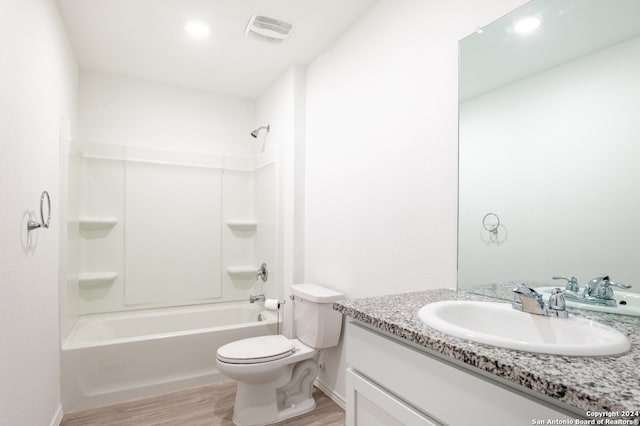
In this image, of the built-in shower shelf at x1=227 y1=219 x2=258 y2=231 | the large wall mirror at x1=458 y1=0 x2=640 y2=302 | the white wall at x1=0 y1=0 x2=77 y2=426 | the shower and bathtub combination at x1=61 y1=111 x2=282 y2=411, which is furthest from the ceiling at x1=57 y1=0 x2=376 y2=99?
the built-in shower shelf at x1=227 y1=219 x2=258 y2=231

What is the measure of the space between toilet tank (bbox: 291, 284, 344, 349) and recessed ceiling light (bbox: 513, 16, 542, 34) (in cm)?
173

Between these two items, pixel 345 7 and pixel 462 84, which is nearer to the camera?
pixel 462 84

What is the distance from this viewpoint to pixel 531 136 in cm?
130

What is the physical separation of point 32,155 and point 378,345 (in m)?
1.83

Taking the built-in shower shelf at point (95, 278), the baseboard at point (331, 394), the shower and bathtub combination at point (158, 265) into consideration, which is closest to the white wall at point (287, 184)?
the shower and bathtub combination at point (158, 265)

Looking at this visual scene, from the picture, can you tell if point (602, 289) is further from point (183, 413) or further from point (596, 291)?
point (183, 413)

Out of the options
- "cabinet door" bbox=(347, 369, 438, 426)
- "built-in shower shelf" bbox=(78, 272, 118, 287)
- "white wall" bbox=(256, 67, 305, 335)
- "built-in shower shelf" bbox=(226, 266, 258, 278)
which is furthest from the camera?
"built-in shower shelf" bbox=(226, 266, 258, 278)

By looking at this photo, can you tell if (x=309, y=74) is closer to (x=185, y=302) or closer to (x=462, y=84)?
(x=462, y=84)

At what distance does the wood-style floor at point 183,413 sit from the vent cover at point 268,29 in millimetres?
2566

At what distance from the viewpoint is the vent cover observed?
7.57 ft

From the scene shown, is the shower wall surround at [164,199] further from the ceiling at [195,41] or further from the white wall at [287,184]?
the ceiling at [195,41]

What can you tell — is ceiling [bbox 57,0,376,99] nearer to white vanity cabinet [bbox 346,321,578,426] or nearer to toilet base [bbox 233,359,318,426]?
white vanity cabinet [bbox 346,321,578,426]

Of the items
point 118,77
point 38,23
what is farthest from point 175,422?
point 118,77

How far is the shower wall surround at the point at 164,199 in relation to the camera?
10.3ft
